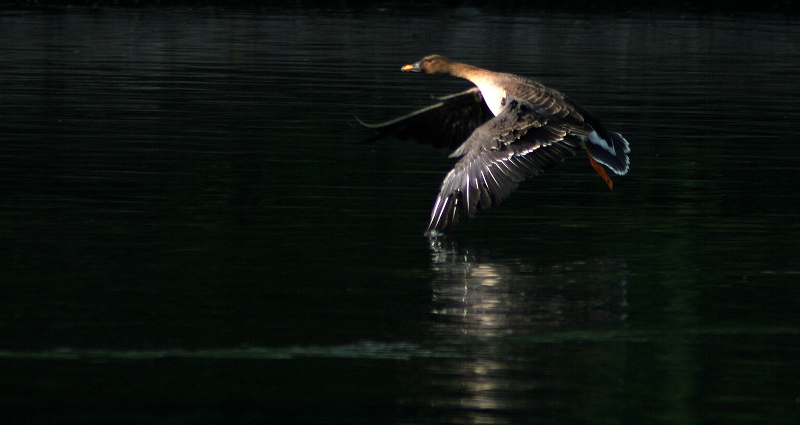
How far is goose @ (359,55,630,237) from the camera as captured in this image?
451 inches

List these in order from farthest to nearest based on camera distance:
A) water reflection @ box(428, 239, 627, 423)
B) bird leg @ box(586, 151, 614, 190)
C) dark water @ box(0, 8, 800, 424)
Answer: bird leg @ box(586, 151, 614, 190) → dark water @ box(0, 8, 800, 424) → water reflection @ box(428, 239, 627, 423)

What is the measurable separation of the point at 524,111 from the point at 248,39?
2635 cm

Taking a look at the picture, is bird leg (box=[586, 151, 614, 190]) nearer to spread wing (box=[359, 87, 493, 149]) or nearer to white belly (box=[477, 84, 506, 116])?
white belly (box=[477, 84, 506, 116])

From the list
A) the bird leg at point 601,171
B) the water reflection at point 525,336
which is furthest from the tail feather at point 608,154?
the water reflection at point 525,336

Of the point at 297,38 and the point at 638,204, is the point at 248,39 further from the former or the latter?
the point at 638,204

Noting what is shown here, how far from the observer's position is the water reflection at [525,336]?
7.18 meters

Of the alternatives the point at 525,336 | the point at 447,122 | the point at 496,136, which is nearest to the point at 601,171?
the point at 447,122

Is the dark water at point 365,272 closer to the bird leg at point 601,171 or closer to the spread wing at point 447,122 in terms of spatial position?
the bird leg at point 601,171

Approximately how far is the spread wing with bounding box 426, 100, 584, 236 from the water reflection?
0.51 metres

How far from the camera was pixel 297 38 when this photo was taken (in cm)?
3903

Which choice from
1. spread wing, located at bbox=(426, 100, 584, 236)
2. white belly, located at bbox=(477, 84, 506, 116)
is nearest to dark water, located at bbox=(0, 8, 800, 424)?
spread wing, located at bbox=(426, 100, 584, 236)

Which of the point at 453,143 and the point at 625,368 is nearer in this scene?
the point at 625,368

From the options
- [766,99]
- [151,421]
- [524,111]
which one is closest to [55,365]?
[151,421]

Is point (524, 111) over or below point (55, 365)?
over
